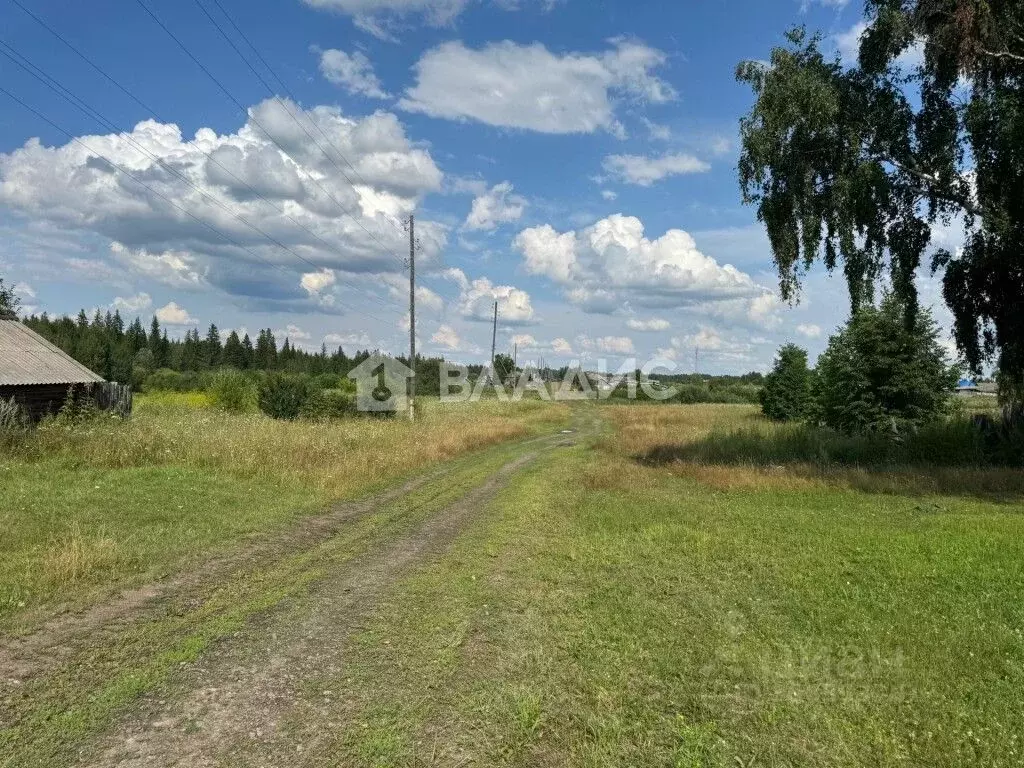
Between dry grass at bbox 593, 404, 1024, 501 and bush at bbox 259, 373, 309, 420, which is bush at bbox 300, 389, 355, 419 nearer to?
bush at bbox 259, 373, 309, 420

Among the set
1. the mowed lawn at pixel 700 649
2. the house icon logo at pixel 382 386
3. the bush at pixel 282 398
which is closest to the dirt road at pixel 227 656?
the mowed lawn at pixel 700 649

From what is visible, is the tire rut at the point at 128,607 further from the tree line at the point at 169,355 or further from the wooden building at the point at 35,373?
the tree line at the point at 169,355

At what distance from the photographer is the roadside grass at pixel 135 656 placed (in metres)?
3.73

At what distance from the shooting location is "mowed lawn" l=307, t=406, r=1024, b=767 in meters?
3.95

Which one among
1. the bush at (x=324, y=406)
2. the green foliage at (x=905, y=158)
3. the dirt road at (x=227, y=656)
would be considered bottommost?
the dirt road at (x=227, y=656)

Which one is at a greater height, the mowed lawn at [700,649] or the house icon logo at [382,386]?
the house icon logo at [382,386]

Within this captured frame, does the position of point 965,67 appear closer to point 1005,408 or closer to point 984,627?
point 1005,408

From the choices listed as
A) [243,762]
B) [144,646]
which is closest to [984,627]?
[243,762]

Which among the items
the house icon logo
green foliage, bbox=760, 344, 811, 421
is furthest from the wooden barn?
green foliage, bbox=760, 344, 811, 421

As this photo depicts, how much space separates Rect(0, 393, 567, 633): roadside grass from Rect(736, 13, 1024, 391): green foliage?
12.9 metres

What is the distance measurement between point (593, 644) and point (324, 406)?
28.5m

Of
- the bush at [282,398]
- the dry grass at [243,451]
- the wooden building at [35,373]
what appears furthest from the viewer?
the bush at [282,398]

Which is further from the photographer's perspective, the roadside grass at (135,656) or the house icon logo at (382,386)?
the house icon logo at (382,386)

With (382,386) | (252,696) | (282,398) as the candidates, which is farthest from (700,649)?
(382,386)
